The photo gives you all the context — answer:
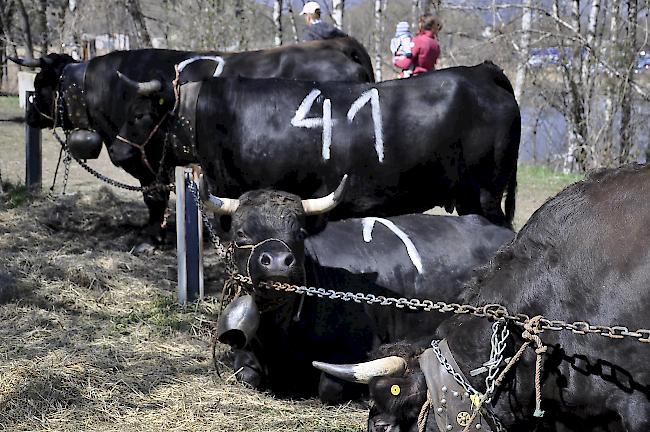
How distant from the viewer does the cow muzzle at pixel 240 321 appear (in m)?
4.09

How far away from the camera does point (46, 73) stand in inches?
321

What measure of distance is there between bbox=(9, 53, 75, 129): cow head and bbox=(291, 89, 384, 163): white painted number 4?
3.35 metres

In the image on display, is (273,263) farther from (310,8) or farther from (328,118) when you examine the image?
(310,8)

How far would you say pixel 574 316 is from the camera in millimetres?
2541

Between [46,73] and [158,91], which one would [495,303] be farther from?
[46,73]

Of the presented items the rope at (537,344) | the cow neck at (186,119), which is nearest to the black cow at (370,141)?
the cow neck at (186,119)

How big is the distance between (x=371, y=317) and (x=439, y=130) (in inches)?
77.4

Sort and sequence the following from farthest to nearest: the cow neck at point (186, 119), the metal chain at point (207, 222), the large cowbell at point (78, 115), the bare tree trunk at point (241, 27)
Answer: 1. the bare tree trunk at point (241, 27)
2. the large cowbell at point (78, 115)
3. the cow neck at point (186, 119)
4. the metal chain at point (207, 222)

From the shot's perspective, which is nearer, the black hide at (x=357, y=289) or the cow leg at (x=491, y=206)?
the black hide at (x=357, y=289)

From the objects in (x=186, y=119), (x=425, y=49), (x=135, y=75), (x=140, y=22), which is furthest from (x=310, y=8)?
(x=140, y=22)

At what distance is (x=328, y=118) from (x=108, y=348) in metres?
2.33

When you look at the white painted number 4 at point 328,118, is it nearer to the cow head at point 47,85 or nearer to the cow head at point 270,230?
the cow head at point 270,230

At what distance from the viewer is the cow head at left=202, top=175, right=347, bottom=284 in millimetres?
4059

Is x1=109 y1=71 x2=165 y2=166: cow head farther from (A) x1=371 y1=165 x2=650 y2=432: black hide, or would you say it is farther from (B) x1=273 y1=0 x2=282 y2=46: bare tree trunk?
(B) x1=273 y1=0 x2=282 y2=46: bare tree trunk
